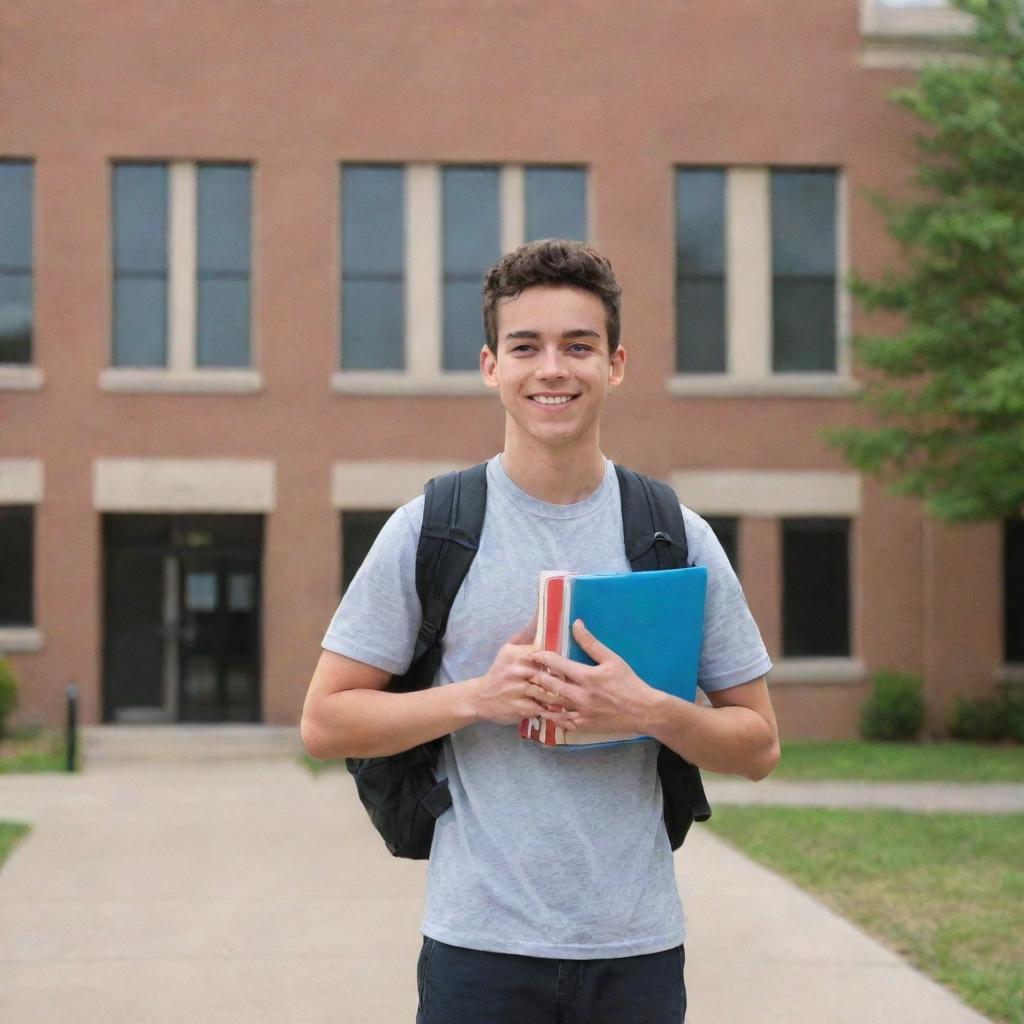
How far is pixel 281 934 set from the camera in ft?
26.6

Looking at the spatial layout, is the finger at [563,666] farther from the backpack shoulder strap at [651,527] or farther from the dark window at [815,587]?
the dark window at [815,587]

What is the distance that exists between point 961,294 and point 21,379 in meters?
11.3

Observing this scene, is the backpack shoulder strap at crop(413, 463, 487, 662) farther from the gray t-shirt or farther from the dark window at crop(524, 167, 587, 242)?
the dark window at crop(524, 167, 587, 242)

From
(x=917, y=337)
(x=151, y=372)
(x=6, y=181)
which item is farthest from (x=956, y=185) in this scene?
(x=6, y=181)

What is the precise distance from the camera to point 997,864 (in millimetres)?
10047

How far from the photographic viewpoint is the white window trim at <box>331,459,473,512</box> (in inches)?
795

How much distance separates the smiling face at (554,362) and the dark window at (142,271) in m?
17.9

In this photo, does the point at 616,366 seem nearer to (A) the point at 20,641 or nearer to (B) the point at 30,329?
(A) the point at 20,641

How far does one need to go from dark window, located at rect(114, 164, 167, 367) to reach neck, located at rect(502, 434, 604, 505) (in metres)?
17.9

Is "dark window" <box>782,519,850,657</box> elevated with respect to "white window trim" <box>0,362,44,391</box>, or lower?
lower

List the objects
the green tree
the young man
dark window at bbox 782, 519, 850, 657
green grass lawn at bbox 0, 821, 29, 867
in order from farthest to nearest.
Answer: dark window at bbox 782, 519, 850, 657
the green tree
green grass lawn at bbox 0, 821, 29, 867
the young man

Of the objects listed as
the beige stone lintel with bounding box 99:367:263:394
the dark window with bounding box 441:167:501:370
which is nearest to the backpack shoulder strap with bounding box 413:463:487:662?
the beige stone lintel with bounding box 99:367:263:394

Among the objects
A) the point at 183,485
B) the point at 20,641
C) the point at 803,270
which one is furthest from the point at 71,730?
the point at 803,270

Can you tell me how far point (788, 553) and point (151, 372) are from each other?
8394 millimetres
